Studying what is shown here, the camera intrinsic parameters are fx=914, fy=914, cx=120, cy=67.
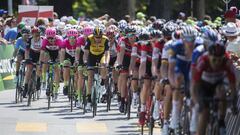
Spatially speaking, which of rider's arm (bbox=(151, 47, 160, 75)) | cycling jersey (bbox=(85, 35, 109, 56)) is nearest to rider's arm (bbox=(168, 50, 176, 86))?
rider's arm (bbox=(151, 47, 160, 75))

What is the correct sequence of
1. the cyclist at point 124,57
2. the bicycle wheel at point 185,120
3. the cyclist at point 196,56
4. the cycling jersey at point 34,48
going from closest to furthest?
the cyclist at point 196,56 → the bicycle wheel at point 185,120 → the cyclist at point 124,57 → the cycling jersey at point 34,48

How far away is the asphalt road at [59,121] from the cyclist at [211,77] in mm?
5063

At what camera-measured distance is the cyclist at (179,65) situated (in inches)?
510

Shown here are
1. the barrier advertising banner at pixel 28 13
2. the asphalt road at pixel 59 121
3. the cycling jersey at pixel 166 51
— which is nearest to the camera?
the cycling jersey at pixel 166 51

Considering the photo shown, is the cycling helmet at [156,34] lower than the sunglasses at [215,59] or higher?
higher

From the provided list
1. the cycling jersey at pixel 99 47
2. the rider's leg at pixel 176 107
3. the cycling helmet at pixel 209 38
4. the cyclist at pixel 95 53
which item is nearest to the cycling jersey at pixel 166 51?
the rider's leg at pixel 176 107

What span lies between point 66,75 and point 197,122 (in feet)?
33.4

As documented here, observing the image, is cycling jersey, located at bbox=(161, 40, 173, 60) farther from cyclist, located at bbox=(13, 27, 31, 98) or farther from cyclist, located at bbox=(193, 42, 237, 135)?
cyclist, located at bbox=(13, 27, 31, 98)

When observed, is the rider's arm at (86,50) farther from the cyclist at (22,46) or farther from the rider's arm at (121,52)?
the cyclist at (22,46)

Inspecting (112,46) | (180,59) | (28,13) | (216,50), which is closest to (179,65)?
(180,59)

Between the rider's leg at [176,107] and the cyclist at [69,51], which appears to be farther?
the cyclist at [69,51]

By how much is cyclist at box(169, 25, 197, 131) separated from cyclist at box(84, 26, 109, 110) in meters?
6.31

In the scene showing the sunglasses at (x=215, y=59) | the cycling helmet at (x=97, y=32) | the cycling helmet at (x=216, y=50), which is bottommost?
the sunglasses at (x=215, y=59)

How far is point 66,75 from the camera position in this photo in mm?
22031
